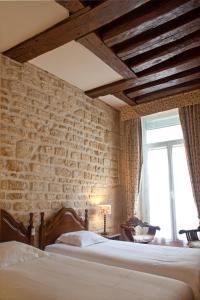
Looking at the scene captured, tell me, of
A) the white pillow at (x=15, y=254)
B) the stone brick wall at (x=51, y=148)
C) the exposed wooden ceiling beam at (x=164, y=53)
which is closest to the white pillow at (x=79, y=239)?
the stone brick wall at (x=51, y=148)

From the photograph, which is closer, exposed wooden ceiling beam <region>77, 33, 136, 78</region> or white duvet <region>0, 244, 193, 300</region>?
white duvet <region>0, 244, 193, 300</region>

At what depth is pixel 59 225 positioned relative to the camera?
3.59 metres

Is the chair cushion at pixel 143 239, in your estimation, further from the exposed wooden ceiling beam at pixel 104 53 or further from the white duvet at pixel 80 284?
the exposed wooden ceiling beam at pixel 104 53

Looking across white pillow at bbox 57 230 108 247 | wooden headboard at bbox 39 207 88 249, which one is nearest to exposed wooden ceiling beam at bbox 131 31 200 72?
wooden headboard at bbox 39 207 88 249

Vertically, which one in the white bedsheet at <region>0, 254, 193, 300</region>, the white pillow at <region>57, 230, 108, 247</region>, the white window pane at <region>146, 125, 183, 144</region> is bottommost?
the white bedsheet at <region>0, 254, 193, 300</region>

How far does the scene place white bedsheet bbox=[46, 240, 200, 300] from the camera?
2.25 meters

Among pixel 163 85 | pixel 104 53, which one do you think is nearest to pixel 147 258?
pixel 104 53

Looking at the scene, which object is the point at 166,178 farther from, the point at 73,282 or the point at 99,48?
the point at 73,282

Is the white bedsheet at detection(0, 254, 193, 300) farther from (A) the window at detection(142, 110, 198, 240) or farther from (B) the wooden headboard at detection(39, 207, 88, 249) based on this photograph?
(A) the window at detection(142, 110, 198, 240)

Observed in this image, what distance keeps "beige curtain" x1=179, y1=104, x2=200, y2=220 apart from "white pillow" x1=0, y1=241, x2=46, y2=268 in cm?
278

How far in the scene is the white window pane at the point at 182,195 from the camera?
4.63 m

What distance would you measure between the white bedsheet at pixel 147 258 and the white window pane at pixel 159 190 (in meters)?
1.74

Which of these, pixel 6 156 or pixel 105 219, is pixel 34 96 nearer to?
pixel 6 156

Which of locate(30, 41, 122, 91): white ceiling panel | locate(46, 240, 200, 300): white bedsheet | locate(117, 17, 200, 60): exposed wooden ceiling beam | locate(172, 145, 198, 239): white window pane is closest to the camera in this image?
locate(46, 240, 200, 300): white bedsheet
